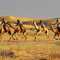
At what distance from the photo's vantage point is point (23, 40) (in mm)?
2121

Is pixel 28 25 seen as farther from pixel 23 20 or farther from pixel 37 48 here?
pixel 37 48

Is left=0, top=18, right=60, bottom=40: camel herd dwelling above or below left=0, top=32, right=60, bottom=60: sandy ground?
above

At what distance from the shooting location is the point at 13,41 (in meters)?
2.11

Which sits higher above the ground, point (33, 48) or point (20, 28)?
point (20, 28)

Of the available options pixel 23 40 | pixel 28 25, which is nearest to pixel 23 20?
pixel 28 25

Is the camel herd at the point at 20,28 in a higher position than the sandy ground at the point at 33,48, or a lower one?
higher

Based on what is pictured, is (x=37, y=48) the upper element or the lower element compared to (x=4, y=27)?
lower

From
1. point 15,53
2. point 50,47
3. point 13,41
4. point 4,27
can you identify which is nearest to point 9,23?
point 4,27

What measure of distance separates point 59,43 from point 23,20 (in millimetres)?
474

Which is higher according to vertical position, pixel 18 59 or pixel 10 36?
pixel 10 36

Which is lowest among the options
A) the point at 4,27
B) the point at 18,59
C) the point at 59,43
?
the point at 18,59

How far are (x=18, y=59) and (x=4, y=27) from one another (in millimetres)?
388

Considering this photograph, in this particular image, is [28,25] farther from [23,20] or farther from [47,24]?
[47,24]

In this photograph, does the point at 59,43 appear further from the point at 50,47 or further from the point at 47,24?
the point at 47,24
